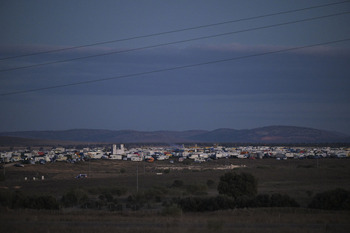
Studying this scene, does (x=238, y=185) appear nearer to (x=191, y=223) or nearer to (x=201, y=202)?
(x=201, y=202)

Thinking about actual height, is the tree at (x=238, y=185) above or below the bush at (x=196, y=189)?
above

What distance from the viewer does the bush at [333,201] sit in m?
41.0

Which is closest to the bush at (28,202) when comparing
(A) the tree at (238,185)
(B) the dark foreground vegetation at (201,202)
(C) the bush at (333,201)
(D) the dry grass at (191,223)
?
(B) the dark foreground vegetation at (201,202)

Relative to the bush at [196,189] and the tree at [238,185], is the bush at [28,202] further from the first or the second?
the bush at [196,189]

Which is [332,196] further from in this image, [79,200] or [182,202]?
[79,200]

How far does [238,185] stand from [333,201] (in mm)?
13983

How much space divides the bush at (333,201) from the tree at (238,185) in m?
11.4

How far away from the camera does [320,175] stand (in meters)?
88.5

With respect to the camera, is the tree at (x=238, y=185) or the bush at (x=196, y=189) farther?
the bush at (x=196, y=189)

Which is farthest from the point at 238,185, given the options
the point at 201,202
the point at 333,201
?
the point at 333,201

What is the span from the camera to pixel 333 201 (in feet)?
137

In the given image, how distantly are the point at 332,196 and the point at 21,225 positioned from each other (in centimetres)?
2634

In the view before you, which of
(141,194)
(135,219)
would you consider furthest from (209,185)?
(135,219)

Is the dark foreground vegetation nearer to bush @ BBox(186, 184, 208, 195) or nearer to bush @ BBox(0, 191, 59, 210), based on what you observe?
bush @ BBox(0, 191, 59, 210)
